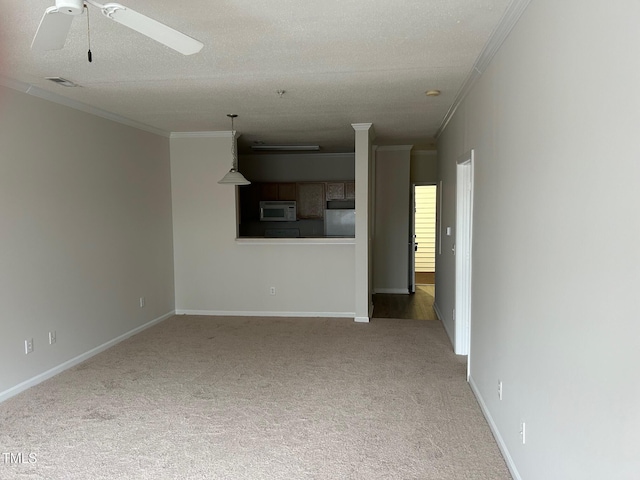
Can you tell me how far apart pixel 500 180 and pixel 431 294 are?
535 cm

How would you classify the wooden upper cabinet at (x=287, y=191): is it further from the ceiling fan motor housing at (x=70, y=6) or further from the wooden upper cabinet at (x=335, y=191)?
the ceiling fan motor housing at (x=70, y=6)

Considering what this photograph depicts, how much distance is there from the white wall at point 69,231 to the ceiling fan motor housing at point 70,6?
85.9 inches

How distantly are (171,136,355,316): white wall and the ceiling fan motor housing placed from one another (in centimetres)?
415

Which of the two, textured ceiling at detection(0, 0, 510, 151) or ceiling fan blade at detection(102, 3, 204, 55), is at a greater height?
textured ceiling at detection(0, 0, 510, 151)

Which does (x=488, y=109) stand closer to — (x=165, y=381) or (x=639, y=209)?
(x=639, y=209)

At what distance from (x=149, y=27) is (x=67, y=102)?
269 centimetres

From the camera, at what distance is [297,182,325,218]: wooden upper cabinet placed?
7742mm

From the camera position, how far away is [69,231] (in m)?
3.98

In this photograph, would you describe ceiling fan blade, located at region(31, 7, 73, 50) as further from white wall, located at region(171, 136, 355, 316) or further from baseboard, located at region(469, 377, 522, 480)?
white wall, located at region(171, 136, 355, 316)

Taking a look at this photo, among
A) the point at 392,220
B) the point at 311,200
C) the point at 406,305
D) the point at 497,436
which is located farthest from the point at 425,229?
the point at 497,436

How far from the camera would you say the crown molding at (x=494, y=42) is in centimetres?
213

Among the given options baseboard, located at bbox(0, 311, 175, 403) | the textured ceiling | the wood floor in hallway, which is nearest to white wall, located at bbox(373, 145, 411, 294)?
the wood floor in hallway

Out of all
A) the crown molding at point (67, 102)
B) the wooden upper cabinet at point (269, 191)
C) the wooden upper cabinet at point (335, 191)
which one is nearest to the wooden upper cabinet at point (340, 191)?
the wooden upper cabinet at point (335, 191)

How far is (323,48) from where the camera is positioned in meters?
2.74
